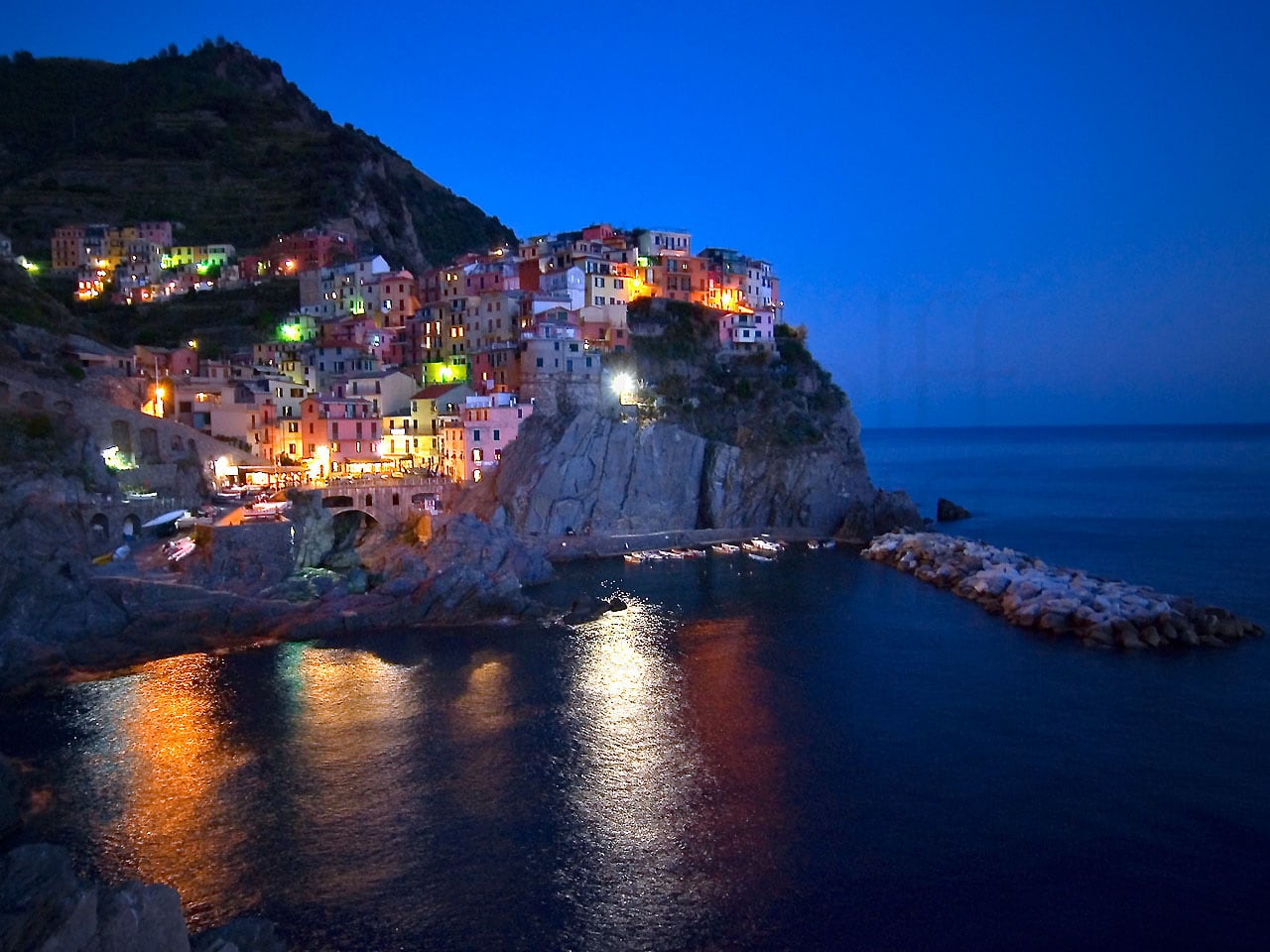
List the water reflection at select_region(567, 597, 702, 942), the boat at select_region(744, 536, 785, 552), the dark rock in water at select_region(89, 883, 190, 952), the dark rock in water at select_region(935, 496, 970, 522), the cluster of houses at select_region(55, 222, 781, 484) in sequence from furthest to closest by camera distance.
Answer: the dark rock in water at select_region(935, 496, 970, 522), the boat at select_region(744, 536, 785, 552), the cluster of houses at select_region(55, 222, 781, 484), the water reflection at select_region(567, 597, 702, 942), the dark rock in water at select_region(89, 883, 190, 952)

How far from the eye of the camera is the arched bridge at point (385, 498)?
124 feet

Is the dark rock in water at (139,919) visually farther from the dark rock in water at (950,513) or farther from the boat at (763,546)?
the dark rock in water at (950,513)

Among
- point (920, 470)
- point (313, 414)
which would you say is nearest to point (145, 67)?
point (313, 414)

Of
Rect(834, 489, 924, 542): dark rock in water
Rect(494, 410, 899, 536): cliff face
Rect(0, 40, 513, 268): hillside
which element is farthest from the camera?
Rect(0, 40, 513, 268): hillside

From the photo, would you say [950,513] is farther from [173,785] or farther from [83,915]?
[83,915]

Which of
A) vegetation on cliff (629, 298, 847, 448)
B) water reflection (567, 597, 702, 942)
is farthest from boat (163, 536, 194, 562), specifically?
vegetation on cliff (629, 298, 847, 448)

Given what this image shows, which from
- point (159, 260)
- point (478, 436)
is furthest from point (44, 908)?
point (159, 260)

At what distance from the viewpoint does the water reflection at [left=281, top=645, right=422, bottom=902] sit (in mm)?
14867

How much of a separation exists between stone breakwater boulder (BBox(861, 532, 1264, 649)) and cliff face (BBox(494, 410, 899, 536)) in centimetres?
1097

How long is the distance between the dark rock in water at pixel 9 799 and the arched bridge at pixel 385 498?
20004 millimetres

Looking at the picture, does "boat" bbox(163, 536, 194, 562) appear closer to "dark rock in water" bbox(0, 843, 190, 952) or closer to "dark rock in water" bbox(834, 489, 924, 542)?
"dark rock in water" bbox(0, 843, 190, 952)

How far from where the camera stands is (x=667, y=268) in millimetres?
56156

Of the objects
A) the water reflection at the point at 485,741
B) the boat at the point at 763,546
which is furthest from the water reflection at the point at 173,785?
the boat at the point at 763,546

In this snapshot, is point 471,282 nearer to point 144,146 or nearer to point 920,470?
point 144,146
